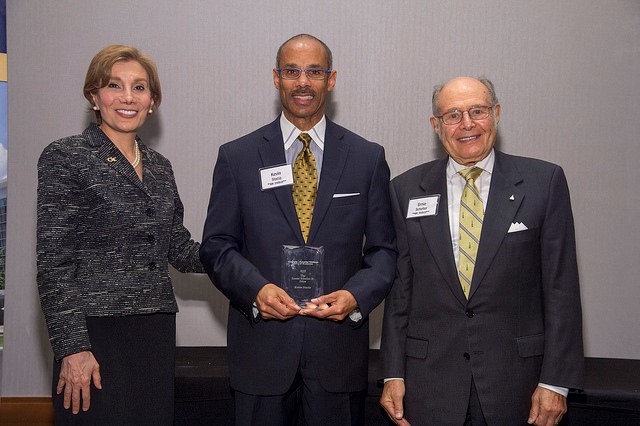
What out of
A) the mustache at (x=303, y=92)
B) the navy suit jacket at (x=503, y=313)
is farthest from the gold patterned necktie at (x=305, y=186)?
the navy suit jacket at (x=503, y=313)

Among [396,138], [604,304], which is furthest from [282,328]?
[604,304]

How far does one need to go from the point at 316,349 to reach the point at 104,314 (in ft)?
2.53

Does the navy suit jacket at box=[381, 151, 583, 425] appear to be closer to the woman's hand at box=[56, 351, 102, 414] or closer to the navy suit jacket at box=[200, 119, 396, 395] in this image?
the navy suit jacket at box=[200, 119, 396, 395]

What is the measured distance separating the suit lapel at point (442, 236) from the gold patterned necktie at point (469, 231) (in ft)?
0.12

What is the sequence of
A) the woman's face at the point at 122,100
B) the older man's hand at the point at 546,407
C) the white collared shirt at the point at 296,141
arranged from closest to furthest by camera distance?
the older man's hand at the point at 546,407
the woman's face at the point at 122,100
the white collared shirt at the point at 296,141

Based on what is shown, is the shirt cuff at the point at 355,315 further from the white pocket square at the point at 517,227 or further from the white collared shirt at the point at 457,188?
the white pocket square at the point at 517,227

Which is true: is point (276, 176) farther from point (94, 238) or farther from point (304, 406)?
point (304, 406)

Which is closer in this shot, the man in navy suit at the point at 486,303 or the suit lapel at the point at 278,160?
the man in navy suit at the point at 486,303

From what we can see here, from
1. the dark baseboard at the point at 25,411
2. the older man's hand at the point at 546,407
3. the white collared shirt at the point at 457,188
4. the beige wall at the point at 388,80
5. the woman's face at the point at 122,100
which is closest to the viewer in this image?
the older man's hand at the point at 546,407

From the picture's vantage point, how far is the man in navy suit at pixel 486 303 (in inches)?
89.7

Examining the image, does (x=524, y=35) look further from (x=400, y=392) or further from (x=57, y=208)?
(x=57, y=208)

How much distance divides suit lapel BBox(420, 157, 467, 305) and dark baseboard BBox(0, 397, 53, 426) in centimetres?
294

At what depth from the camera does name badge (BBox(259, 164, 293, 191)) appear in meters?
2.56

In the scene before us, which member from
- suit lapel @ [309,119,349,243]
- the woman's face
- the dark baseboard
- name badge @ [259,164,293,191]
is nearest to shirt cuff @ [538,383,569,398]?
suit lapel @ [309,119,349,243]
